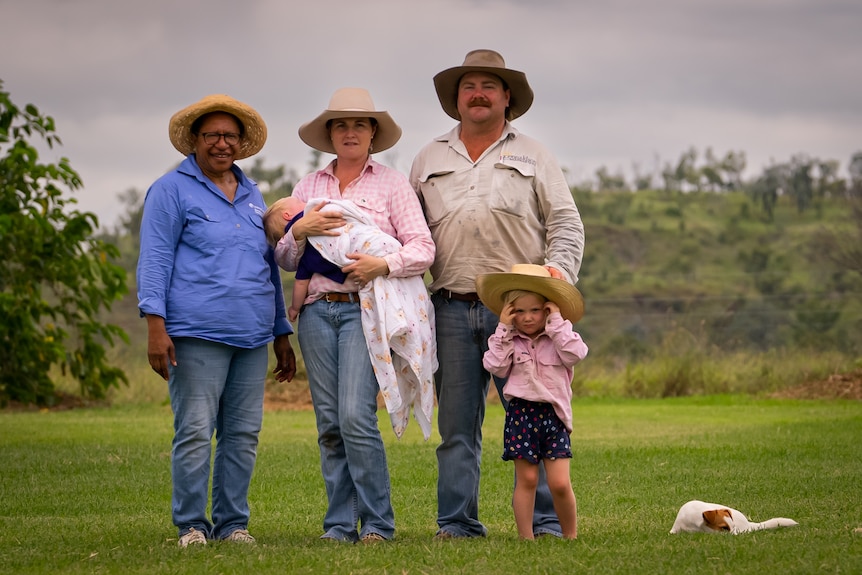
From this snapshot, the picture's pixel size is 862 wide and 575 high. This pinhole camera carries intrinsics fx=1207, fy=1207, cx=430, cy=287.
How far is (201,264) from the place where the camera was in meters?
6.34

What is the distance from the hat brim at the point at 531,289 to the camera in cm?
621

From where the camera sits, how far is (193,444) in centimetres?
630

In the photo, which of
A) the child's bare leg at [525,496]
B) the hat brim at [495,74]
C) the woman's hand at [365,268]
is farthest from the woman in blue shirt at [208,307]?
the child's bare leg at [525,496]

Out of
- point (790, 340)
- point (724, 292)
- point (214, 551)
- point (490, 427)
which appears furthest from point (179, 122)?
point (724, 292)

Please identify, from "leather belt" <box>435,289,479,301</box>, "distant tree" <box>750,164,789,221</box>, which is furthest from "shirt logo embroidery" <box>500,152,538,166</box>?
"distant tree" <box>750,164,789,221</box>

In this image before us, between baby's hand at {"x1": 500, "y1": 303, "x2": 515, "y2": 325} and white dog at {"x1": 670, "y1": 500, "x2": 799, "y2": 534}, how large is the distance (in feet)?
4.81

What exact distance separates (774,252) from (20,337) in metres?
33.1

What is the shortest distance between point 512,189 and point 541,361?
0.98 metres

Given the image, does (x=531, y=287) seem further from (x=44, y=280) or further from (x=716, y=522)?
(x=44, y=280)

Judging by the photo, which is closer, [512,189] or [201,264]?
[201,264]

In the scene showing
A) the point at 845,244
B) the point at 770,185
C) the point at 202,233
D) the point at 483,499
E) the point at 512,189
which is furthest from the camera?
the point at 770,185

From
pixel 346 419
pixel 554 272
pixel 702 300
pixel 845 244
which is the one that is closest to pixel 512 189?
pixel 554 272

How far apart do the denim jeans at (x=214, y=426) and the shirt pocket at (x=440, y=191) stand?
119cm

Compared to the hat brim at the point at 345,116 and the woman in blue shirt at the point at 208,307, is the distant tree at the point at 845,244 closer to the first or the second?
the hat brim at the point at 345,116
